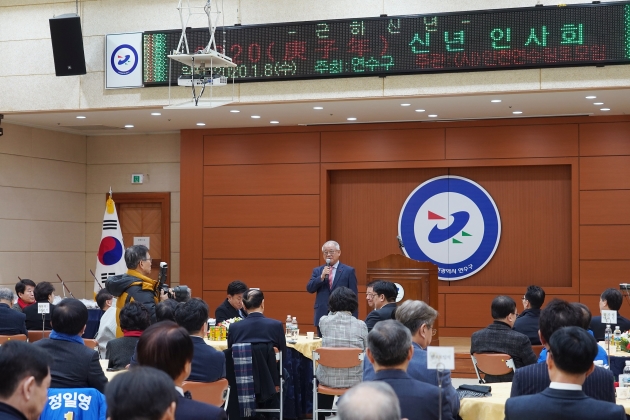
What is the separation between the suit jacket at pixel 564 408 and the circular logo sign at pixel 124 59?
318 inches

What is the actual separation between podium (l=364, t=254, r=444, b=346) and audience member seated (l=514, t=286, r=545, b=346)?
86.1 inches

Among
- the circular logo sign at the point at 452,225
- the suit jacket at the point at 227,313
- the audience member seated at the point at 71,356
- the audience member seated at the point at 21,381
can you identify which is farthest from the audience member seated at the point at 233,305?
the audience member seated at the point at 21,381

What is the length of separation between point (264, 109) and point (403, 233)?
A: 9.24ft

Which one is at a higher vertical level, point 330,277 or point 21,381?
point 21,381

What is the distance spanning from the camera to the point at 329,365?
6.26m

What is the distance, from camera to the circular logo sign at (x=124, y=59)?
10047 millimetres

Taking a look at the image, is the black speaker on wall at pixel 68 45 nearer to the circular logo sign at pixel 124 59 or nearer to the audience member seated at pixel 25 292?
the circular logo sign at pixel 124 59

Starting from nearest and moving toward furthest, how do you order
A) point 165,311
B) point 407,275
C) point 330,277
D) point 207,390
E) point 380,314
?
point 207,390 < point 165,311 < point 380,314 < point 330,277 < point 407,275

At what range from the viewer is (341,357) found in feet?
20.4

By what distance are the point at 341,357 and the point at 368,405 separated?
13.7 feet

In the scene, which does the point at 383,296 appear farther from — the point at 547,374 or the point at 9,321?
the point at 9,321

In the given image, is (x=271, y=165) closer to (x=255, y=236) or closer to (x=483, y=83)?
(x=255, y=236)

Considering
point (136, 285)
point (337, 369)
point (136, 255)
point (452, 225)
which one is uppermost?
point (452, 225)

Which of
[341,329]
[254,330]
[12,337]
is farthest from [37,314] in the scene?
[341,329]
